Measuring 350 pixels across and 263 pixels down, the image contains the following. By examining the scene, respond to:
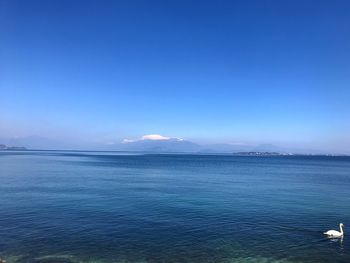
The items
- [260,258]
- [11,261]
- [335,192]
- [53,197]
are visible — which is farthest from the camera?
[335,192]

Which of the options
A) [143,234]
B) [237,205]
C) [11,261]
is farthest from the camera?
[237,205]

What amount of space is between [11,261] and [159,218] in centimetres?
1807

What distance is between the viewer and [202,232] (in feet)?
106

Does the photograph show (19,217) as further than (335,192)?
No

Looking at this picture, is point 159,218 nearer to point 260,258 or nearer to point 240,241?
point 240,241

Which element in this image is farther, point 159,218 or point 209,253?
point 159,218

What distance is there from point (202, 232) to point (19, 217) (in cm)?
2260

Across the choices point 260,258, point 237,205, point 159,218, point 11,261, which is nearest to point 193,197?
point 237,205

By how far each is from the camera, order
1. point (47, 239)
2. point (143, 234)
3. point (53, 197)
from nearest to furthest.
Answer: point (47, 239), point (143, 234), point (53, 197)

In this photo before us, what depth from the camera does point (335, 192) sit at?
63.6 metres

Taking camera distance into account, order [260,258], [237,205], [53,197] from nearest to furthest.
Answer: [260,258], [237,205], [53,197]

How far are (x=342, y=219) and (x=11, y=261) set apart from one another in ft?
121

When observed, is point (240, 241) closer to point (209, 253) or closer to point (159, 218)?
point (209, 253)

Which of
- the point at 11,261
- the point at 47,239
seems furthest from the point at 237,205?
the point at 11,261
